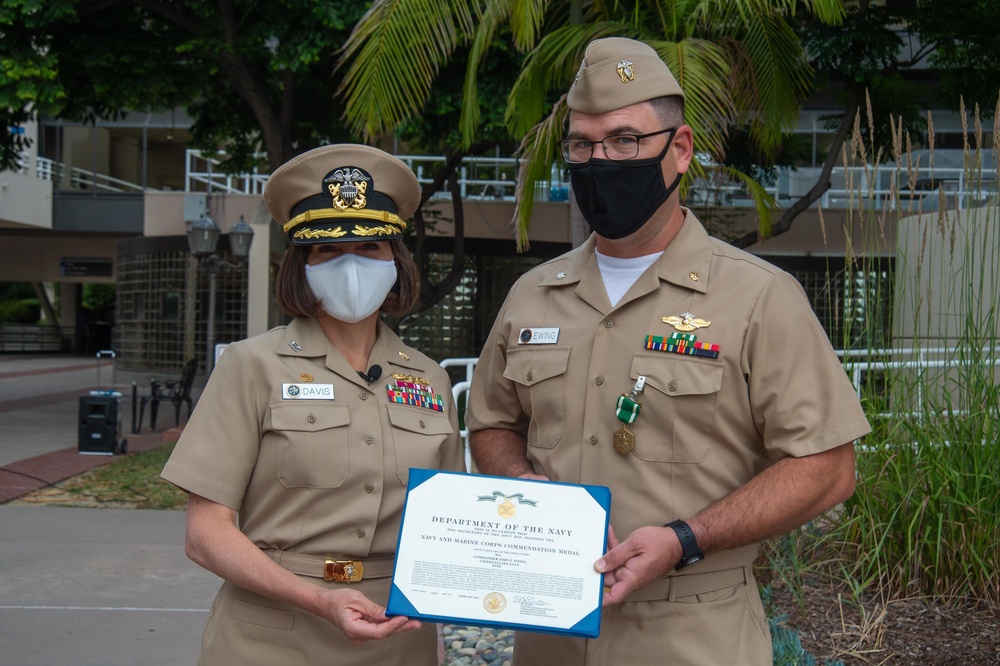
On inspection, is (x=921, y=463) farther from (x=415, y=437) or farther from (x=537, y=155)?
(x=537, y=155)

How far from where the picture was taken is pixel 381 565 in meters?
2.36

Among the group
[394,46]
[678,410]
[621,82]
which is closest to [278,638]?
[678,410]

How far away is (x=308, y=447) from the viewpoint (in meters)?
2.32

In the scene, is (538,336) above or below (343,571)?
above

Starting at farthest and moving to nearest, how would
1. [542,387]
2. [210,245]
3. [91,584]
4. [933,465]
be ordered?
[210,245] → [91,584] → [933,465] → [542,387]

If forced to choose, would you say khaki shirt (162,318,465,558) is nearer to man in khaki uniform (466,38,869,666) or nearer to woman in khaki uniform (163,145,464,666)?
woman in khaki uniform (163,145,464,666)

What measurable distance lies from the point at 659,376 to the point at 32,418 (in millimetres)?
14691

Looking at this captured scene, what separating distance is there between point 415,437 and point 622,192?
2.54ft

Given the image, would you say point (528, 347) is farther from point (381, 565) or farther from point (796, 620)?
point (796, 620)

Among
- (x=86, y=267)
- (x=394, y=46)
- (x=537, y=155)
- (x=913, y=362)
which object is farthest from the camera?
(x=86, y=267)

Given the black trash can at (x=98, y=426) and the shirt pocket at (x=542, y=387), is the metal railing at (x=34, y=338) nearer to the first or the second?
the black trash can at (x=98, y=426)

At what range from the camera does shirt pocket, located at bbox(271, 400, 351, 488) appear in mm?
2311

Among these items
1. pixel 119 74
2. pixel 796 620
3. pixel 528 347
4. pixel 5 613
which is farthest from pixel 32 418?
pixel 528 347

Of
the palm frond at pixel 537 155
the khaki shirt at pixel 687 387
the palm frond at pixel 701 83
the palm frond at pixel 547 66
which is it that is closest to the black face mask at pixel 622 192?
the khaki shirt at pixel 687 387
